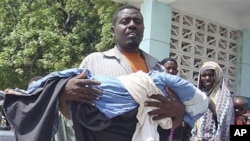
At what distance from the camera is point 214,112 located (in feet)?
10.8

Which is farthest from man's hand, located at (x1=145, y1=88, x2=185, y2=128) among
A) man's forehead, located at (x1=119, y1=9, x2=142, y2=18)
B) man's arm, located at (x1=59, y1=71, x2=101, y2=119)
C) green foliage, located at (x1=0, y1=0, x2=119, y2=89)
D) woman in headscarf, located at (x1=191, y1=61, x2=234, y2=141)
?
green foliage, located at (x1=0, y1=0, x2=119, y2=89)

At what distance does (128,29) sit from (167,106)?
38cm

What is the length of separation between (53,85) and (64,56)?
7.02 metres

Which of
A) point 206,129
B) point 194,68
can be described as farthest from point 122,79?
point 194,68

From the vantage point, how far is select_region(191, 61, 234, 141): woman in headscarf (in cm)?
336

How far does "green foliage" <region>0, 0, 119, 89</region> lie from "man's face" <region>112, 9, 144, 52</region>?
6464 mm

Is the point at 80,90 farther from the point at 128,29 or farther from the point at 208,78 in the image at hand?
the point at 208,78

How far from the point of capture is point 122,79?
1686 mm

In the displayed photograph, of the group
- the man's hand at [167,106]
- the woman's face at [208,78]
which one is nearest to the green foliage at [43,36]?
the woman's face at [208,78]

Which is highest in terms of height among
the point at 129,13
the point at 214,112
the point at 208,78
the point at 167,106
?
the point at 129,13

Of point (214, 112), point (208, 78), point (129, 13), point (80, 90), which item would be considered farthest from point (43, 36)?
point (80, 90)

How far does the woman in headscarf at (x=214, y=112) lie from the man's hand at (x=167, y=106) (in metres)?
1.54

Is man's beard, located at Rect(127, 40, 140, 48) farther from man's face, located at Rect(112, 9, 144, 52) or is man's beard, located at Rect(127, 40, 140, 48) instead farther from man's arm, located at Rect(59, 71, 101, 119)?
man's arm, located at Rect(59, 71, 101, 119)

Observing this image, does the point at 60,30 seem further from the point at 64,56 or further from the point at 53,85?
the point at 53,85
